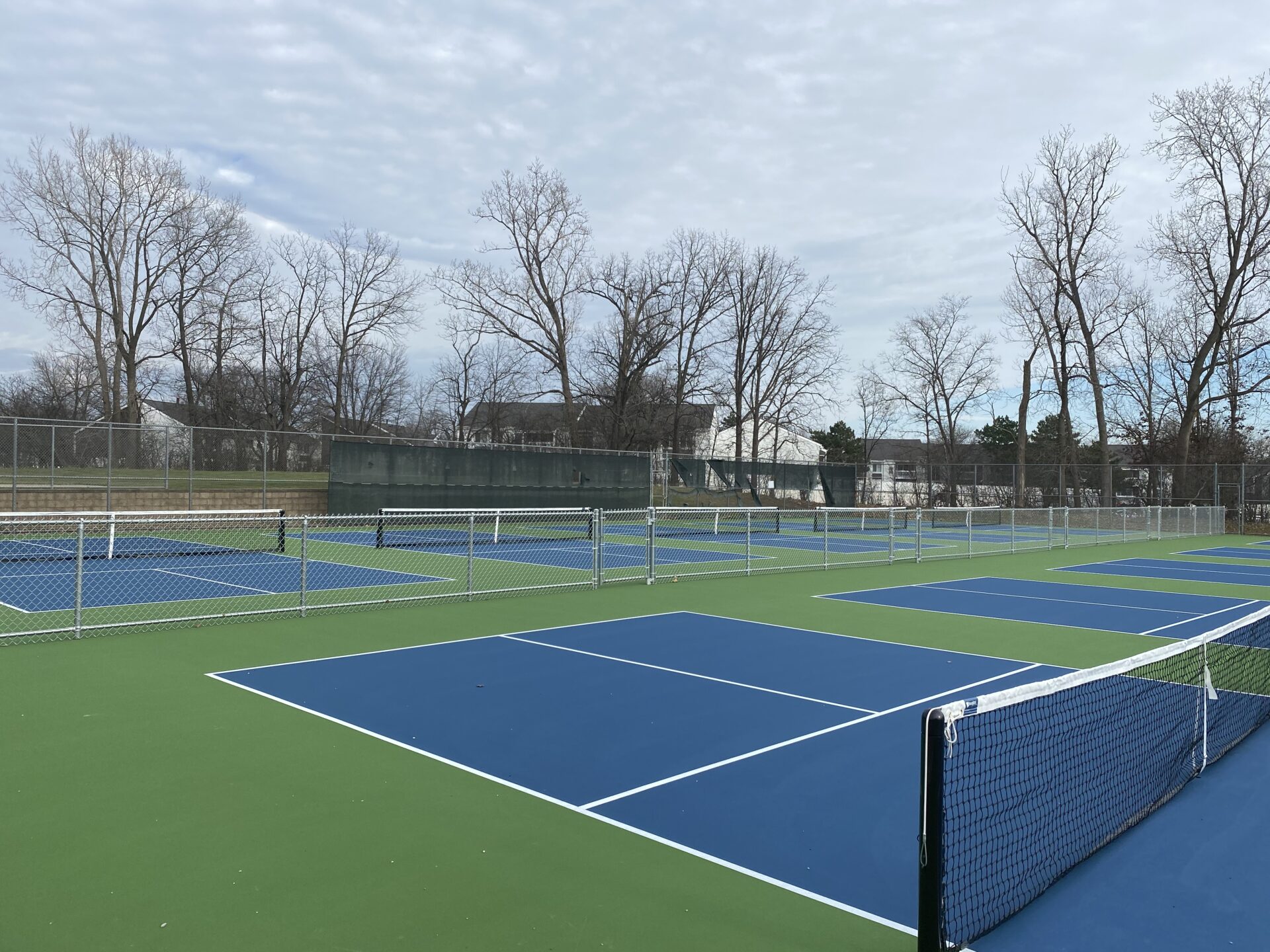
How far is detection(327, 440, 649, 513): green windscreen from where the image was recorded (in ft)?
96.1

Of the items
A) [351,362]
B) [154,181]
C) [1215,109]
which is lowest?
[351,362]

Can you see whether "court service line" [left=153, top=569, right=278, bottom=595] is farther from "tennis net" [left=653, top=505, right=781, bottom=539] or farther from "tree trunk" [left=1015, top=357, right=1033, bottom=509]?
"tree trunk" [left=1015, top=357, right=1033, bottom=509]

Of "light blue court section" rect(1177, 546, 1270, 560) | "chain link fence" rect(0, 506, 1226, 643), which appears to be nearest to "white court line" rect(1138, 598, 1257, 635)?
"chain link fence" rect(0, 506, 1226, 643)

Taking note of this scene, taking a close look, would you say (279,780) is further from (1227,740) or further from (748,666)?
(1227,740)

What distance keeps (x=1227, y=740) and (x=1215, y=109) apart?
44961 mm

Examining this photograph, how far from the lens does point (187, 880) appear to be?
4.46 m

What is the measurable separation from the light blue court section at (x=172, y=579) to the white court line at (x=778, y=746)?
816 cm

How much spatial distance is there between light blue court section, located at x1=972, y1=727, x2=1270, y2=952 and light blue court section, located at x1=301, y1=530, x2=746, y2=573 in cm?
1294

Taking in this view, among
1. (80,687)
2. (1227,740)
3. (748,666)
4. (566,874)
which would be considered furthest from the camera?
(748,666)

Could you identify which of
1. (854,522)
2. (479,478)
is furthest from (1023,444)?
(479,478)

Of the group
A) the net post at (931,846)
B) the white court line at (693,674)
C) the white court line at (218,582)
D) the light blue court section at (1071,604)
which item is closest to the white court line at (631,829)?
the net post at (931,846)

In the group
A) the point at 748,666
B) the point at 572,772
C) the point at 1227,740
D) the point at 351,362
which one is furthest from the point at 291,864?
the point at 351,362

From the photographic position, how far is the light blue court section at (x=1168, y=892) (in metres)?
4.06

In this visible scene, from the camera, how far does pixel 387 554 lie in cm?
2145
